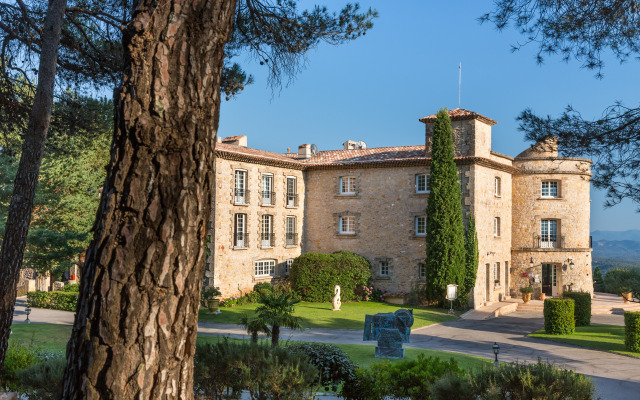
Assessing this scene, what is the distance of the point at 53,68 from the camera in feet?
30.7

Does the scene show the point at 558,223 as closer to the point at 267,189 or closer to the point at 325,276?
the point at 325,276

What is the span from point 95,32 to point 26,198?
459cm

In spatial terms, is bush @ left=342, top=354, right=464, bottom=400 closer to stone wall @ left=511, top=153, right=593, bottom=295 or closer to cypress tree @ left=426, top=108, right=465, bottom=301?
cypress tree @ left=426, top=108, right=465, bottom=301

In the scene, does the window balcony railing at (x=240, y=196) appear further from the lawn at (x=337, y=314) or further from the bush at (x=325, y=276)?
the lawn at (x=337, y=314)

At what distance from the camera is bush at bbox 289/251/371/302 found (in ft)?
92.9

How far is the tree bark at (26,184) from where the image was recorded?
29.0ft

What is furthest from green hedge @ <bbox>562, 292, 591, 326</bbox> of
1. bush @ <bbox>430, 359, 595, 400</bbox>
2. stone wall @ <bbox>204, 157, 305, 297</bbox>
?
bush @ <bbox>430, 359, 595, 400</bbox>

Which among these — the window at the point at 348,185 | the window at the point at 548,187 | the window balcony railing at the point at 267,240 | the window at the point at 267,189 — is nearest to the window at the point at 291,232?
the window balcony railing at the point at 267,240

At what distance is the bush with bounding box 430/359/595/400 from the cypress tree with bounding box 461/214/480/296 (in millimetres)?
20295

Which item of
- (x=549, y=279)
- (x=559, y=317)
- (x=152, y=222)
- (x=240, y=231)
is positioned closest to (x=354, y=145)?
(x=240, y=231)

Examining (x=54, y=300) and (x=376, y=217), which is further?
(x=376, y=217)

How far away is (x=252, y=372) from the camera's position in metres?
7.57

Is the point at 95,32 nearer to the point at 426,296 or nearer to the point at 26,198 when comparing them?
the point at 26,198

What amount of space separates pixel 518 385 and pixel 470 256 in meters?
20.7
